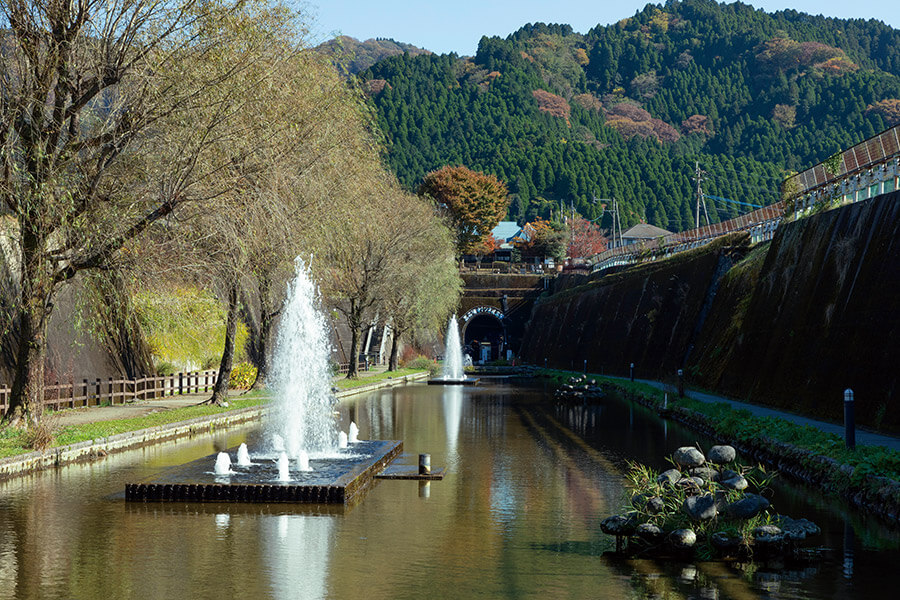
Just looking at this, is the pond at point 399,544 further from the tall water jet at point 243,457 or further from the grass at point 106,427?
the tall water jet at point 243,457

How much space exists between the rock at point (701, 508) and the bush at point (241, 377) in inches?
1095

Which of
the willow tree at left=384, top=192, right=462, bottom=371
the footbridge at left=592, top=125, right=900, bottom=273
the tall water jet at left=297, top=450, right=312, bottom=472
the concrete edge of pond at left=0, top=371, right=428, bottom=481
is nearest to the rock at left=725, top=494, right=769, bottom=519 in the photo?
the tall water jet at left=297, top=450, right=312, bottom=472

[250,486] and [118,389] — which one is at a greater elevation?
[118,389]

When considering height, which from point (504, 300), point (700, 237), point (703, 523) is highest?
point (700, 237)

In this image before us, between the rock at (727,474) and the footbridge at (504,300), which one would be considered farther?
the footbridge at (504,300)

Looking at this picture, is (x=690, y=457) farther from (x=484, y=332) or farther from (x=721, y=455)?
(x=484, y=332)

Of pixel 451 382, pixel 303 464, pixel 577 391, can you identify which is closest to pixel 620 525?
pixel 303 464

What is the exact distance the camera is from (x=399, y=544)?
10.1 metres

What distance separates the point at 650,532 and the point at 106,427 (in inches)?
539

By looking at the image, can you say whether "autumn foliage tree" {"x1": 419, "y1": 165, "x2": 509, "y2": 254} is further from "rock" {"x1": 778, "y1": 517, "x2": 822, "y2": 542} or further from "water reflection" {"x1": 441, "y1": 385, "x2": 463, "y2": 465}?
"rock" {"x1": 778, "y1": 517, "x2": 822, "y2": 542}

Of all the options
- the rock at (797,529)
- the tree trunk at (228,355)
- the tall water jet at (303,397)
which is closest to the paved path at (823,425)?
the rock at (797,529)

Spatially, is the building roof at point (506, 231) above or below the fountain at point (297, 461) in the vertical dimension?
above

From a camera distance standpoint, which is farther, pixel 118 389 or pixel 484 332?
Answer: pixel 484 332

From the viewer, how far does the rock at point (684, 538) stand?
9.53 meters
